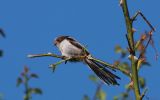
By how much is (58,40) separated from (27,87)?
2.83 meters

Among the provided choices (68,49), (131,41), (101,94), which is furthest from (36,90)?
(131,41)

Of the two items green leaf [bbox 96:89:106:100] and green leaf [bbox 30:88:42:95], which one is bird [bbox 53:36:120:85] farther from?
green leaf [bbox 30:88:42:95]

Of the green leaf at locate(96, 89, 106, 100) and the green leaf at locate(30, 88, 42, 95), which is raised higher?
the green leaf at locate(30, 88, 42, 95)

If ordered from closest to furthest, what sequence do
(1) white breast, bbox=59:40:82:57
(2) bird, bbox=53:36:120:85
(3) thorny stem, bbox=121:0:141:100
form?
(3) thorny stem, bbox=121:0:141:100
(2) bird, bbox=53:36:120:85
(1) white breast, bbox=59:40:82:57

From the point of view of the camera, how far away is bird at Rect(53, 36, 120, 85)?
105 inches

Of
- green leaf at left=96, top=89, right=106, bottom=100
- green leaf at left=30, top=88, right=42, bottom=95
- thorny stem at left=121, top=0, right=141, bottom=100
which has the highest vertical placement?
green leaf at left=30, top=88, right=42, bottom=95

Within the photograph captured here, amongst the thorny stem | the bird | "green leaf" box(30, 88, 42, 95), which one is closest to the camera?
the thorny stem

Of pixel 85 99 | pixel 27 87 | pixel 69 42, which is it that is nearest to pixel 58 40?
pixel 69 42

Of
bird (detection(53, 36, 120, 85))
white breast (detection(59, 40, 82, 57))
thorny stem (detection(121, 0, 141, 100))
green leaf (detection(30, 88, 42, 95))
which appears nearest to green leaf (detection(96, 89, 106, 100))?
bird (detection(53, 36, 120, 85))

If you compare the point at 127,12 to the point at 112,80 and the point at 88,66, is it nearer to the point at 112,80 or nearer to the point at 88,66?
the point at 112,80

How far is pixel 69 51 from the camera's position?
468 cm

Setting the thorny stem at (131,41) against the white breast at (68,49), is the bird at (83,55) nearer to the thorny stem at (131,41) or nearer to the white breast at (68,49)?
the white breast at (68,49)

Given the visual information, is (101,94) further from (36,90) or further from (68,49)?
(36,90)

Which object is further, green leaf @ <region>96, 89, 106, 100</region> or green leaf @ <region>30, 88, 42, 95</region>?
green leaf @ <region>30, 88, 42, 95</region>
